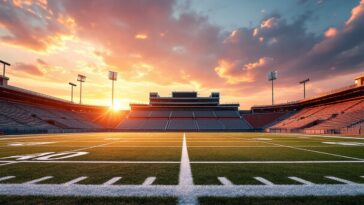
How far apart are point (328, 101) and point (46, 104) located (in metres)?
68.4

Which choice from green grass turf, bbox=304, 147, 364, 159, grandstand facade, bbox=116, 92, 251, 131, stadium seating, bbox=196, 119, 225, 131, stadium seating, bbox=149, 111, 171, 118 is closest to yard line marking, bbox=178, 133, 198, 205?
green grass turf, bbox=304, 147, 364, 159

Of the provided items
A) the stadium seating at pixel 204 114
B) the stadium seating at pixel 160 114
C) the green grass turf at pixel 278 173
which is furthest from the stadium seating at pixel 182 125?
the green grass turf at pixel 278 173

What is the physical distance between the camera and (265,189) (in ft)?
11.8

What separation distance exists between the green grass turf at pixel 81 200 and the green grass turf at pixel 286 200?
66 centimetres

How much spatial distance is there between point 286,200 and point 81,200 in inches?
127

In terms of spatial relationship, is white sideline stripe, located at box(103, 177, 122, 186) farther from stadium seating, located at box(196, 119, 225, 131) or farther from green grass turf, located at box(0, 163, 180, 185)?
stadium seating, located at box(196, 119, 225, 131)

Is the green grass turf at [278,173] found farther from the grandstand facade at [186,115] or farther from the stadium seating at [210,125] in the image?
the stadium seating at [210,125]

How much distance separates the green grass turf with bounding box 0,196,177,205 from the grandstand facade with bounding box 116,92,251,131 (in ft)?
156

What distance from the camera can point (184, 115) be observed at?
205ft

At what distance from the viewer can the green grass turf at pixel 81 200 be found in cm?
296

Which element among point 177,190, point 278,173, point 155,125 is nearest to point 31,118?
point 155,125

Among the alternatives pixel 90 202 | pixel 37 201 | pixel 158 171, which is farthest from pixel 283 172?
pixel 37 201

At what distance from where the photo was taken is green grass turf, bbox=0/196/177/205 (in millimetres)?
2961

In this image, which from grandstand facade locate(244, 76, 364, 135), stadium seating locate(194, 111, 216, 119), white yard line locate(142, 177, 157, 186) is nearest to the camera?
white yard line locate(142, 177, 157, 186)
